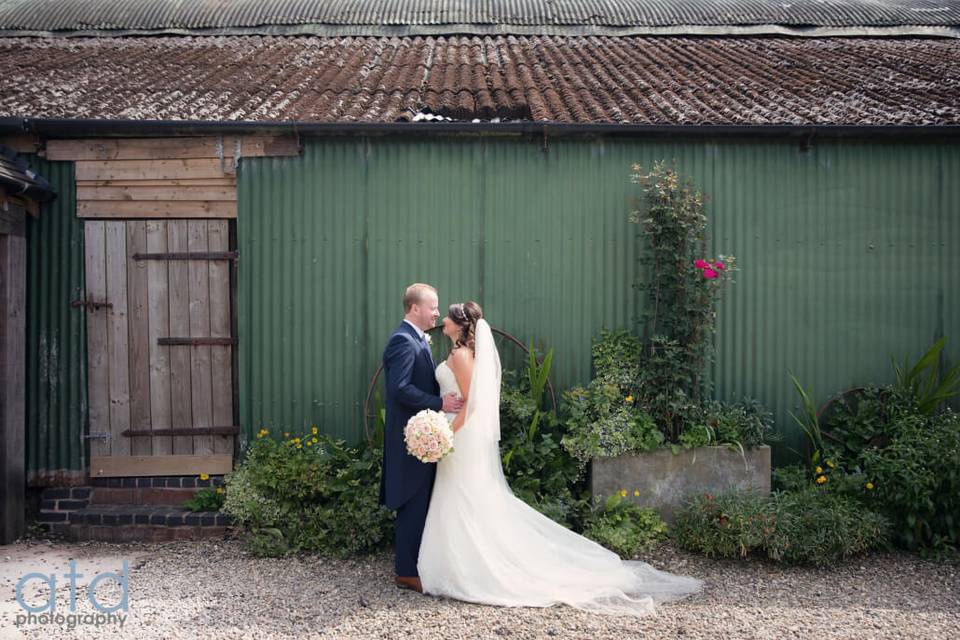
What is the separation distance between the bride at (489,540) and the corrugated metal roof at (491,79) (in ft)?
8.95

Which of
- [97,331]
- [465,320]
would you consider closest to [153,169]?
[97,331]

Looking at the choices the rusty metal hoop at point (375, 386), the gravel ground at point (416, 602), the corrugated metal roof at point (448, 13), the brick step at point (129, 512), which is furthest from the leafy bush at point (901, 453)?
the corrugated metal roof at point (448, 13)

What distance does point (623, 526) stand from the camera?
5.58m

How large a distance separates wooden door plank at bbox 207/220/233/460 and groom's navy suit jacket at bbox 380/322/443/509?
7.35 ft

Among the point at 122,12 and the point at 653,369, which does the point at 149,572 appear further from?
the point at 122,12

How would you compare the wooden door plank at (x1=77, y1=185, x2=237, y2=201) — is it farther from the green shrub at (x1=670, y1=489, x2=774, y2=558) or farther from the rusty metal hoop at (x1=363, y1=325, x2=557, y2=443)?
the green shrub at (x1=670, y1=489, x2=774, y2=558)

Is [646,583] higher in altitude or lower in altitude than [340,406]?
lower

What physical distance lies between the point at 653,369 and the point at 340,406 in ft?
9.26

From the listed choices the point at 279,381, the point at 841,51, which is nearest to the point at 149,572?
the point at 279,381

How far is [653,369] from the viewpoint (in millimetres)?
6207

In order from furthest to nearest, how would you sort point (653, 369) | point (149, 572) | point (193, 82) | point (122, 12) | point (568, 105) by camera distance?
1. point (122, 12)
2. point (193, 82)
3. point (568, 105)
4. point (653, 369)
5. point (149, 572)

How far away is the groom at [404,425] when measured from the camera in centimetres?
484

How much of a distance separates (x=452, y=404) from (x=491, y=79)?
14.7 ft

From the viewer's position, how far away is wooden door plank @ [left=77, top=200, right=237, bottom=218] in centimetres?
645
